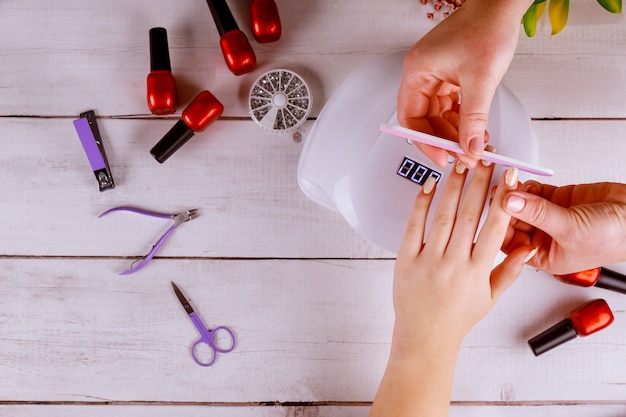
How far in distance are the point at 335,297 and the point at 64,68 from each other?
21.7 inches

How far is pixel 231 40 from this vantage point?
2.70 feet

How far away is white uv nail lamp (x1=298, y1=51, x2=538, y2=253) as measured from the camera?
0.73m

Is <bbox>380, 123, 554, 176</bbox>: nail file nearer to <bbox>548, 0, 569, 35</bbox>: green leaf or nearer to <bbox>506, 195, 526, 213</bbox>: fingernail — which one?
<bbox>506, 195, 526, 213</bbox>: fingernail

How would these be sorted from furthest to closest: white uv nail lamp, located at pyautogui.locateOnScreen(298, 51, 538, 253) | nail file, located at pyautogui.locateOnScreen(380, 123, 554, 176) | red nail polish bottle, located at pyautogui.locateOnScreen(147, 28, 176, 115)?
1. red nail polish bottle, located at pyautogui.locateOnScreen(147, 28, 176, 115)
2. white uv nail lamp, located at pyautogui.locateOnScreen(298, 51, 538, 253)
3. nail file, located at pyautogui.locateOnScreen(380, 123, 554, 176)

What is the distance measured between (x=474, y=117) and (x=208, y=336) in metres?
0.51

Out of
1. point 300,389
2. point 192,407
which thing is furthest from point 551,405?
point 192,407

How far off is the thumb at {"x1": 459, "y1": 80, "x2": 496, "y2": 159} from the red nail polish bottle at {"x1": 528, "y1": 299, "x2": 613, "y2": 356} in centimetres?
37

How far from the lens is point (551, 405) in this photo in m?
0.86

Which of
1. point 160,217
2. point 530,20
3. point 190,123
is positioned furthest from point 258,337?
point 530,20

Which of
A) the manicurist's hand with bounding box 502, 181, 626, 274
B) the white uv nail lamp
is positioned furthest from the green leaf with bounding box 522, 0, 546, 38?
the manicurist's hand with bounding box 502, 181, 626, 274

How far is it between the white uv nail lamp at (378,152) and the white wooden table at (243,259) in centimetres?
11

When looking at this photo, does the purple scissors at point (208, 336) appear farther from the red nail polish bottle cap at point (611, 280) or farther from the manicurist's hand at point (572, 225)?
the red nail polish bottle cap at point (611, 280)

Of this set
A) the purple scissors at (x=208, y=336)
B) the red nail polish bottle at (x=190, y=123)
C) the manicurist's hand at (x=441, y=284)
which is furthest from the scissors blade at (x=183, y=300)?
the manicurist's hand at (x=441, y=284)

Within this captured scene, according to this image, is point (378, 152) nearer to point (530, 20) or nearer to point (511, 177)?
point (511, 177)
